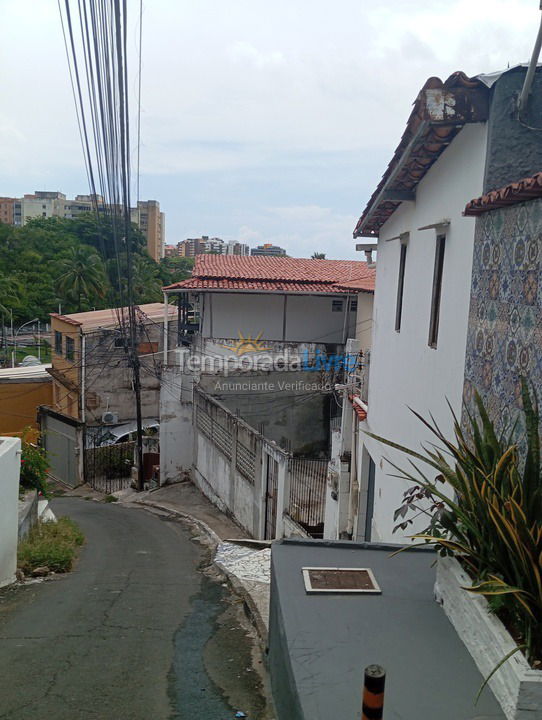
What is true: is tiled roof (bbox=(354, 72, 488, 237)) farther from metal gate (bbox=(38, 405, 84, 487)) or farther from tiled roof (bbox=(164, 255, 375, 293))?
metal gate (bbox=(38, 405, 84, 487))

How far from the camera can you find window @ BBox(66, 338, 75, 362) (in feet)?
88.7

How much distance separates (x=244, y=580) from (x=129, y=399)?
1946 centimetres

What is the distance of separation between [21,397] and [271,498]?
1994cm

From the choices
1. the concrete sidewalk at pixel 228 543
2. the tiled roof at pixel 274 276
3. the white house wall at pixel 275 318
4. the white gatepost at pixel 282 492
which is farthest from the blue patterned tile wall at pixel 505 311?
the white house wall at pixel 275 318

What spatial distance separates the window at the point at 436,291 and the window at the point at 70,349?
22.3 metres

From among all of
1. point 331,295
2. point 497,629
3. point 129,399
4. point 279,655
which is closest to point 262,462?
point 279,655

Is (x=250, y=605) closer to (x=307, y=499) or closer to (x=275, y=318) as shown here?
(x=307, y=499)

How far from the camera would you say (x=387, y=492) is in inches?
329

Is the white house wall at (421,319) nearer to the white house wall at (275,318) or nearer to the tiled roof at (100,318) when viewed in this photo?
the white house wall at (275,318)

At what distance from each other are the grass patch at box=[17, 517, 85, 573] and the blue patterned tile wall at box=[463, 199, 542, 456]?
6730mm

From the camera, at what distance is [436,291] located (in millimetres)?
6602

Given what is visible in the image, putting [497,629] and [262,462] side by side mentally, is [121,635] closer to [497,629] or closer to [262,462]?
[497,629]

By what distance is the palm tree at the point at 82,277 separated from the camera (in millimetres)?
45469

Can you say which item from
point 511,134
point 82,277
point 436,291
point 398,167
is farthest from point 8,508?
point 82,277
